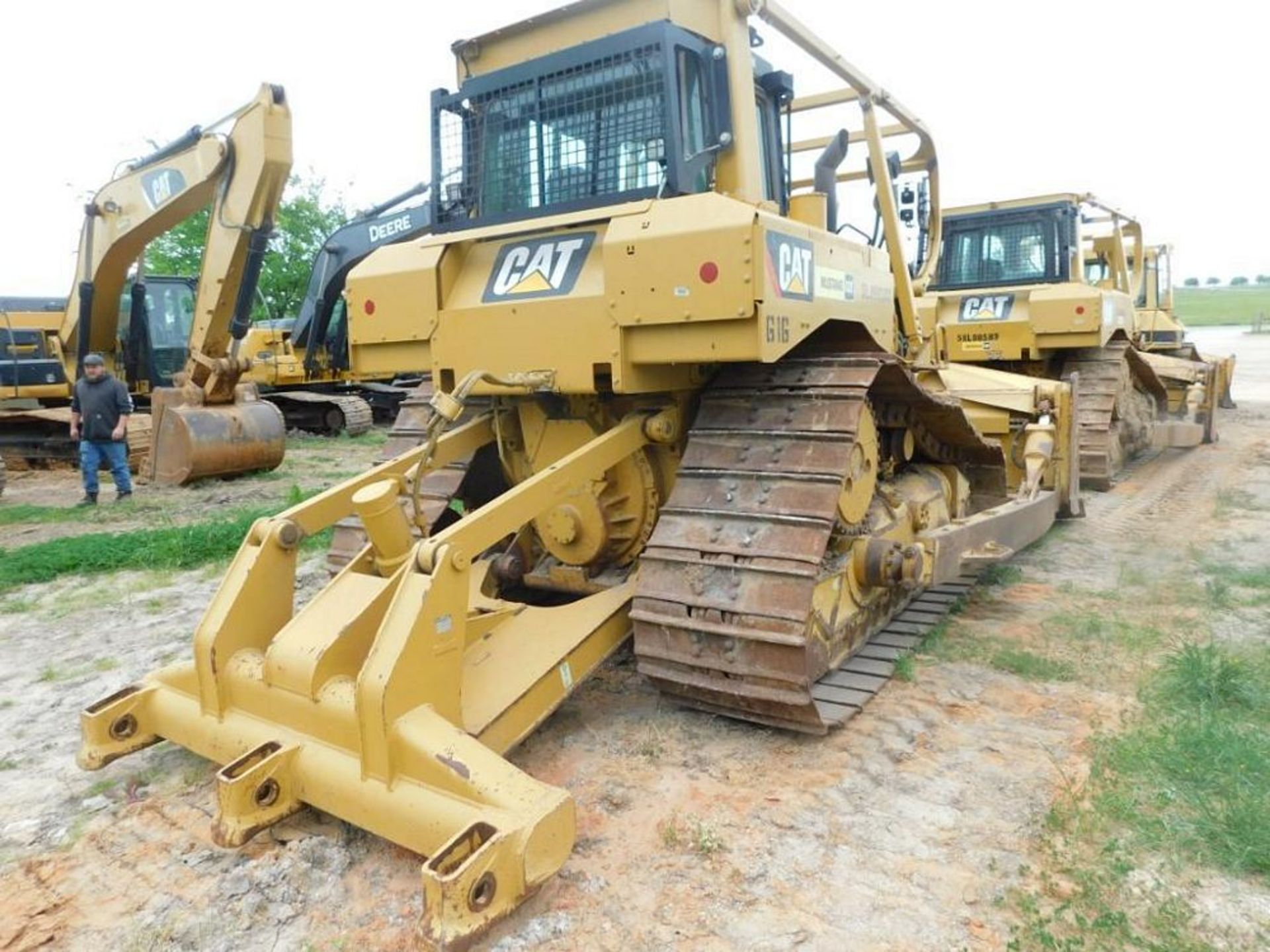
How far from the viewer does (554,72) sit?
406 cm

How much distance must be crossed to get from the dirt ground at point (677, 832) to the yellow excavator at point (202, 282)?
6.16 m

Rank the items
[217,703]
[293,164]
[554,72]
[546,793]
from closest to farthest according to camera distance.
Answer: [546,793], [217,703], [554,72], [293,164]

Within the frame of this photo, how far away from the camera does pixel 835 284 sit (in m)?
3.92

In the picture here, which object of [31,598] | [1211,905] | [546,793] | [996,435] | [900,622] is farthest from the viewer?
[996,435]

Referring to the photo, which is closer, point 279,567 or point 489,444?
point 279,567

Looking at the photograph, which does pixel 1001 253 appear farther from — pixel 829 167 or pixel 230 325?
pixel 230 325

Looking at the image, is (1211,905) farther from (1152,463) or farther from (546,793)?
(1152,463)

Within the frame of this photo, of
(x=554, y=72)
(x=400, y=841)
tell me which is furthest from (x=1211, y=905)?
(x=554, y=72)

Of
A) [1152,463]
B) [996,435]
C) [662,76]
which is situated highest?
[662,76]

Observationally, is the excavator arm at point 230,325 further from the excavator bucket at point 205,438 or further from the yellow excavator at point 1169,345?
the yellow excavator at point 1169,345

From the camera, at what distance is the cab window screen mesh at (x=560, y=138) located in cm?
384

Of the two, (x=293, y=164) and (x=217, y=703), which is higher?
(x=293, y=164)

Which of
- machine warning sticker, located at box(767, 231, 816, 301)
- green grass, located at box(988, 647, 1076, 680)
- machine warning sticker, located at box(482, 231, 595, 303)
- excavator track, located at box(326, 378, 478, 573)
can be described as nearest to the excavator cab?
excavator track, located at box(326, 378, 478, 573)

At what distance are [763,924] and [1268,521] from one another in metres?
6.42
